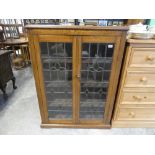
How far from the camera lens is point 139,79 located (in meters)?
1.40

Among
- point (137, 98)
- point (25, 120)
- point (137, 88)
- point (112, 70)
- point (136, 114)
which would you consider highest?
point (112, 70)

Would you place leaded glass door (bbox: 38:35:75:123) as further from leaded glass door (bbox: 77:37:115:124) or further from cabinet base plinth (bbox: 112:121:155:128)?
cabinet base plinth (bbox: 112:121:155:128)

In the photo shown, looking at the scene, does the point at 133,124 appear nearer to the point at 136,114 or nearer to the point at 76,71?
the point at 136,114

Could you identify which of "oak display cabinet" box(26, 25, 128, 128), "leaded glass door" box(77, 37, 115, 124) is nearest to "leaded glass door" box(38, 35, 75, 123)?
"oak display cabinet" box(26, 25, 128, 128)

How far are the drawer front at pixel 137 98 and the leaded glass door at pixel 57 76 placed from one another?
0.56 meters

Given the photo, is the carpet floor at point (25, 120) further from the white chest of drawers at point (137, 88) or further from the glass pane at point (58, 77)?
the glass pane at point (58, 77)

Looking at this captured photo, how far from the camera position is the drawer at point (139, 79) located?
1.37 m

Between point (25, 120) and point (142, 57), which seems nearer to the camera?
point (142, 57)

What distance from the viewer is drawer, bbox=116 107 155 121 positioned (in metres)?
1.64

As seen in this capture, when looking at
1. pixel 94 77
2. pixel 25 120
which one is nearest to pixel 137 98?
pixel 94 77

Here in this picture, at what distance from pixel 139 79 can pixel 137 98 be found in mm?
248

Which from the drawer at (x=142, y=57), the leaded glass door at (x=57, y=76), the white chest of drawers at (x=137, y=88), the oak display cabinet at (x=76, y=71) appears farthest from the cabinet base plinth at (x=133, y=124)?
the drawer at (x=142, y=57)

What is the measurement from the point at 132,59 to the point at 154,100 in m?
0.60
